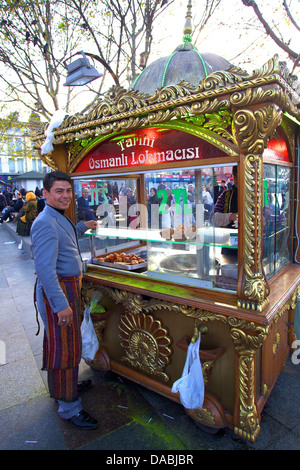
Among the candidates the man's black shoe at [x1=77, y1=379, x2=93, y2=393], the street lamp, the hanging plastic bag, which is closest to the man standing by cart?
the man's black shoe at [x1=77, y1=379, x2=93, y2=393]

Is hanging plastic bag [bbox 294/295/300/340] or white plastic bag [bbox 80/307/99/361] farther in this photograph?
hanging plastic bag [bbox 294/295/300/340]

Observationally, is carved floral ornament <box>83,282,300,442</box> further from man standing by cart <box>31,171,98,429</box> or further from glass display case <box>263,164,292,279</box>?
man standing by cart <box>31,171,98,429</box>

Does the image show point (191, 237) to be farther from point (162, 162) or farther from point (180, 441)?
point (180, 441)

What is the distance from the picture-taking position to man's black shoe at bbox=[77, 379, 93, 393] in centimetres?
291

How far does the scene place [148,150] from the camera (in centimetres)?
252

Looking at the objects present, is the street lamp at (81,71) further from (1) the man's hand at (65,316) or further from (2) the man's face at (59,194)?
(1) the man's hand at (65,316)

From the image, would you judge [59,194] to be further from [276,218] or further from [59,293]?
[276,218]

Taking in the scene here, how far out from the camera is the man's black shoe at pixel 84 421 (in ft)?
7.86

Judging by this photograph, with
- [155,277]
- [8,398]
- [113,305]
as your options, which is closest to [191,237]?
[155,277]

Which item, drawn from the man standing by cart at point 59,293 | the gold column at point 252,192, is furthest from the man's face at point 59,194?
the gold column at point 252,192

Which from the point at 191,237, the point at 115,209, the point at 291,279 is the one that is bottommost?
Result: the point at 291,279

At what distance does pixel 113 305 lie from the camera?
300cm

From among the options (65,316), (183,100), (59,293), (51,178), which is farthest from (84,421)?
(183,100)

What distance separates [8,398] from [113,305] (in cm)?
134
